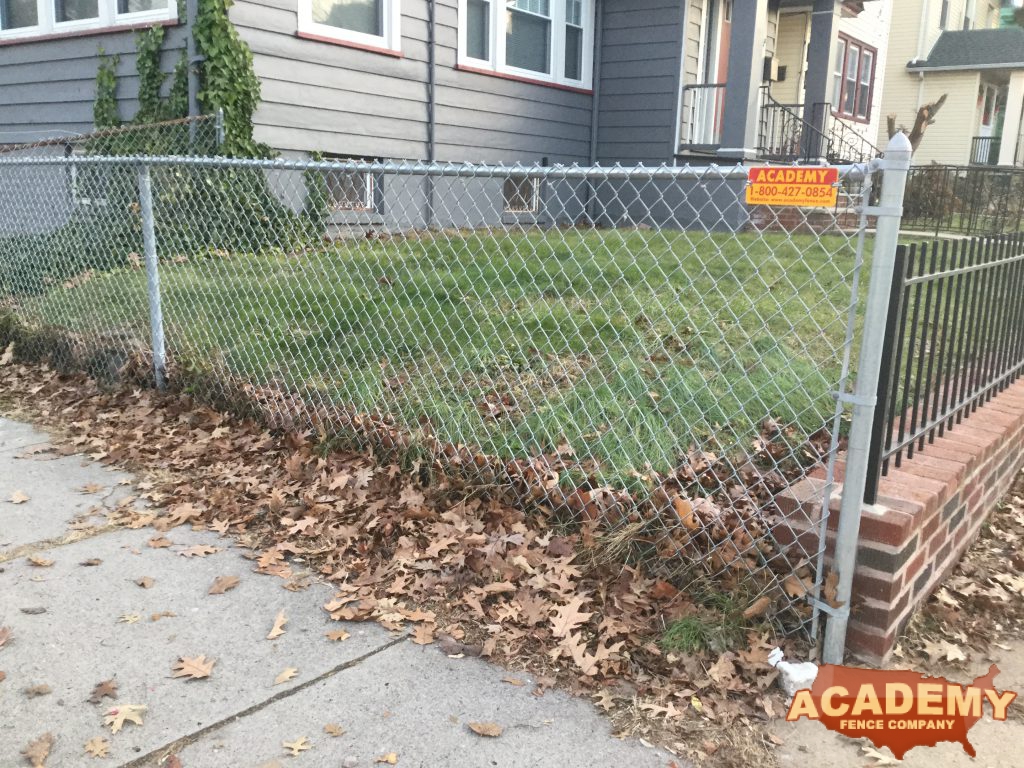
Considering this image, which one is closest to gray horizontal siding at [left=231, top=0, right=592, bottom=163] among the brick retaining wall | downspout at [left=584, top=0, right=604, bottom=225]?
downspout at [left=584, top=0, right=604, bottom=225]

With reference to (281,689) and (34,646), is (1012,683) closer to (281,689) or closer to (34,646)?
(281,689)

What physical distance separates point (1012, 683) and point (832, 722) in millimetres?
740

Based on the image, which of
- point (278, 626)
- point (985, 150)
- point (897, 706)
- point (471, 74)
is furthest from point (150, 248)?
point (985, 150)

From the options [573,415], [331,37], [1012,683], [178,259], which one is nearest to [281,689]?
[573,415]

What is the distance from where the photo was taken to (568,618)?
9.74 feet

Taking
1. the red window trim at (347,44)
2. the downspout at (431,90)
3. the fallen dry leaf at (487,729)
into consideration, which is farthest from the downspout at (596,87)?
the fallen dry leaf at (487,729)

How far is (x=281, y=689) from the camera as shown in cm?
267

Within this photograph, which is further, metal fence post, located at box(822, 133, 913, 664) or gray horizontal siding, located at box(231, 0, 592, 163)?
gray horizontal siding, located at box(231, 0, 592, 163)

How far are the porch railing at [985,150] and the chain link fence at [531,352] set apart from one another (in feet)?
83.6

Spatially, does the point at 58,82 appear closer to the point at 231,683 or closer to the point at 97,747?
the point at 231,683

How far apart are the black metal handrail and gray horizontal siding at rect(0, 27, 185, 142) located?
7.44m

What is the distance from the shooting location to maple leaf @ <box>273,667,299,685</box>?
8.89 ft

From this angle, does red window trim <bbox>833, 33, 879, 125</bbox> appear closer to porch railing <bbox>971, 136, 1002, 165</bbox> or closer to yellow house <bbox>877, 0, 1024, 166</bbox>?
yellow house <bbox>877, 0, 1024, 166</bbox>

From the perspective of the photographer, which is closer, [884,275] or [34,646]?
[884,275]
